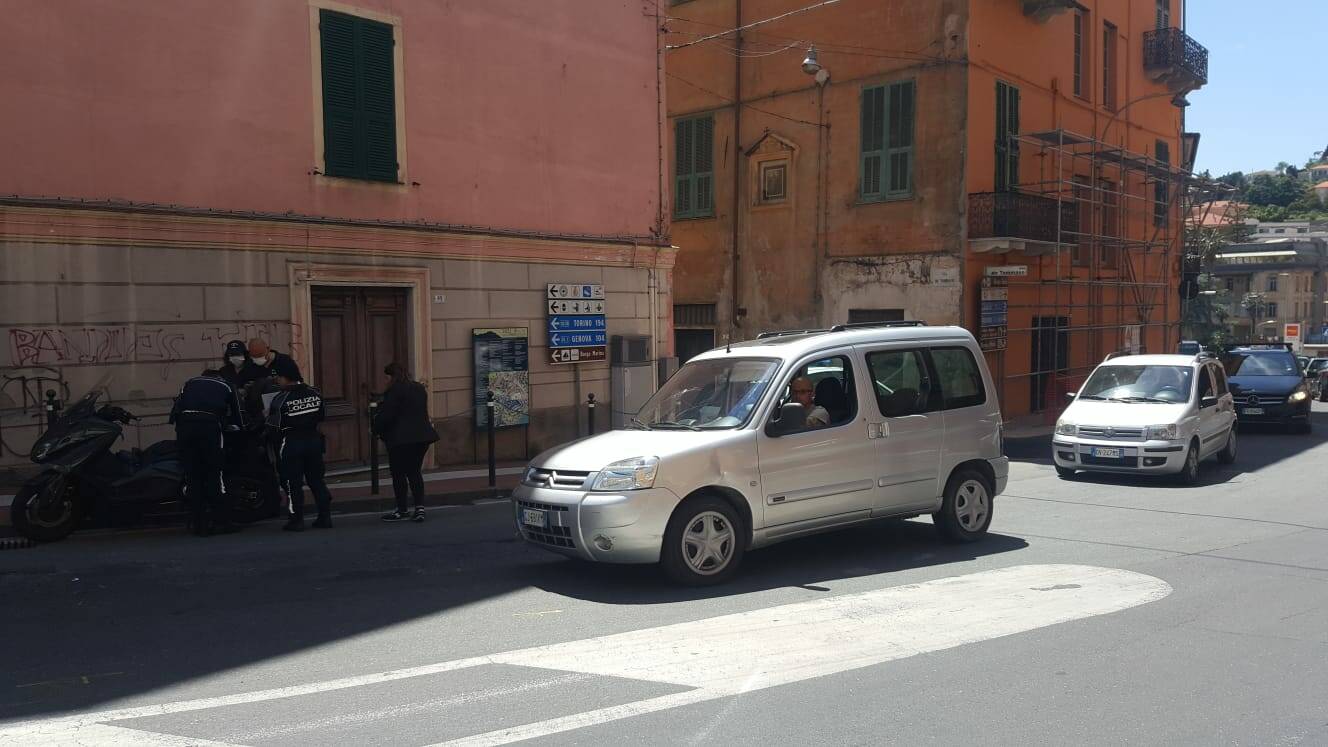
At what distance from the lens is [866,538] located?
9.34 m

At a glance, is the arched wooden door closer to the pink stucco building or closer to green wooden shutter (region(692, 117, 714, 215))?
the pink stucco building

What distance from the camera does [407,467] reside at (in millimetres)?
10266

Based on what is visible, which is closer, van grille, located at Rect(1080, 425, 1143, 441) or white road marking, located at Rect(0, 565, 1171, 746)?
white road marking, located at Rect(0, 565, 1171, 746)

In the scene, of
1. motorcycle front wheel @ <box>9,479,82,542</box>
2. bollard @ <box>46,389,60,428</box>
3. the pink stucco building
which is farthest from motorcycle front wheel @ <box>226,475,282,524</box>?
the pink stucco building

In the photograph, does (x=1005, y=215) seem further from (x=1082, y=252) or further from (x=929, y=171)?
(x=1082, y=252)

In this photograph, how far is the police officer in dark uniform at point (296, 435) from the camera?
9.55m

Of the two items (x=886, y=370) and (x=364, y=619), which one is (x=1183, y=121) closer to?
(x=886, y=370)

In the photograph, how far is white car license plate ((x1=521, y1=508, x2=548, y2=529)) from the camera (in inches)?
290

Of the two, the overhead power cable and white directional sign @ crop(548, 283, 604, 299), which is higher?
the overhead power cable

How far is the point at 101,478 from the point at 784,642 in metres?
A: 6.77

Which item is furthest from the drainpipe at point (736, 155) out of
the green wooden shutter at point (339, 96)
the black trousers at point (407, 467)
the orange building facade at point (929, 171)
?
the black trousers at point (407, 467)

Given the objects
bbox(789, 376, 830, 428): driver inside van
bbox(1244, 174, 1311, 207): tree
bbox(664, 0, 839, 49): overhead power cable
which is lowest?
bbox(789, 376, 830, 428): driver inside van

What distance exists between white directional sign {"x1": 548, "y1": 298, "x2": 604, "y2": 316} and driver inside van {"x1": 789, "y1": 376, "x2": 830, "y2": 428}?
804 cm

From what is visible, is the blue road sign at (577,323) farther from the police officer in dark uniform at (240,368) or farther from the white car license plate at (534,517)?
the white car license plate at (534,517)
